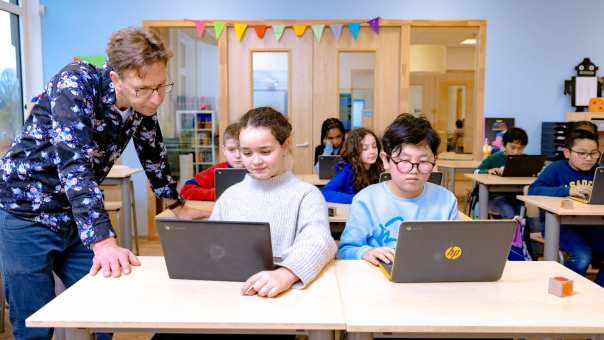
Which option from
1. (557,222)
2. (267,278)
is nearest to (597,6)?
(557,222)

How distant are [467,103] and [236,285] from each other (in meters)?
10.0

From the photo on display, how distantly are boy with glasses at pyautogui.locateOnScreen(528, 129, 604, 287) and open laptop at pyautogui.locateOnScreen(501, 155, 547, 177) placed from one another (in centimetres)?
75

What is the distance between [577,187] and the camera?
3.15m

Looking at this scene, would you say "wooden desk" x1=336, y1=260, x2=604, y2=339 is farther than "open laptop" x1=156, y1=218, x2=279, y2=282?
No

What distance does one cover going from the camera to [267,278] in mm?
1208

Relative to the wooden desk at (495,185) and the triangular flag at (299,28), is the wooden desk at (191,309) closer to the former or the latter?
the wooden desk at (495,185)

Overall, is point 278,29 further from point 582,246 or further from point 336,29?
point 582,246

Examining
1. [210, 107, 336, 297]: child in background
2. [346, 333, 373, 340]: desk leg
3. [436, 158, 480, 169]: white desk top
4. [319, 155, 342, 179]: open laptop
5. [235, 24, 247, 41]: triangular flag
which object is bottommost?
[346, 333, 373, 340]: desk leg

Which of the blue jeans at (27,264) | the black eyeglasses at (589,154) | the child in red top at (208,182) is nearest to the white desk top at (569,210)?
the black eyeglasses at (589,154)

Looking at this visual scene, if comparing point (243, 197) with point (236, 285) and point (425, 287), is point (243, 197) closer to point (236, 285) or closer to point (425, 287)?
point (236, 285)

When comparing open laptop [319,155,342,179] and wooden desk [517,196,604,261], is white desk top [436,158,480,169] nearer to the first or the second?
open laptop [319,155,342,179]

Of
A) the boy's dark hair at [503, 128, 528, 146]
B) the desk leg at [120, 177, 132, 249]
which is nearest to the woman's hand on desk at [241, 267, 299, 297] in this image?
the desk leg at [120, 177, 132, 249]

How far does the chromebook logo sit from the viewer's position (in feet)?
4.12

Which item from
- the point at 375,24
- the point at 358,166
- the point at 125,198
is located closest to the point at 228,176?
the point at 358,166
